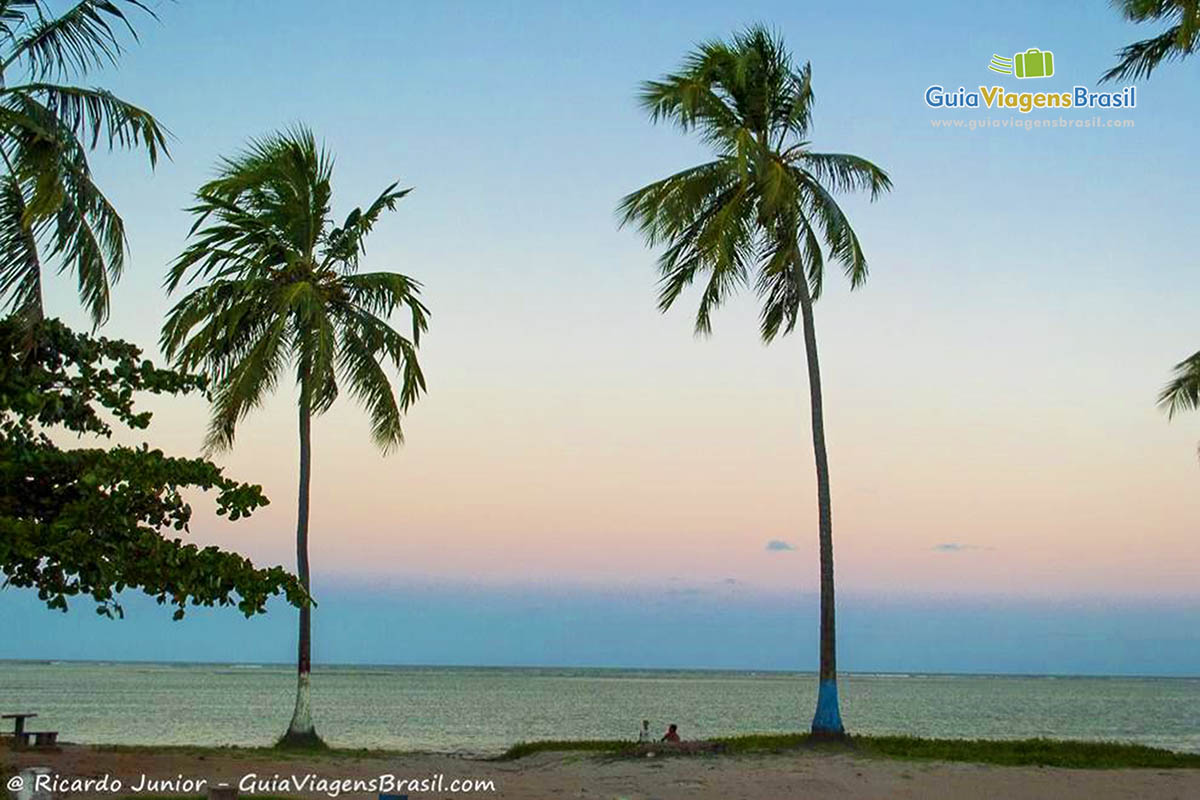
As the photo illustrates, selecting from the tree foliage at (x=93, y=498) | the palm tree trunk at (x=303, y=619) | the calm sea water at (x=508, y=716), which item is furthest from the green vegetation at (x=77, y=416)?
the calm sea water at (x=508, y=716)

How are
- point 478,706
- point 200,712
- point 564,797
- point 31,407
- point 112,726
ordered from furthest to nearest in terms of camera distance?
point 478,706
point 200,712
point 112,726
point 564,797
point 31,407

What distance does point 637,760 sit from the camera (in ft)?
66.4

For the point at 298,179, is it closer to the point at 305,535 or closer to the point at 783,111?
the point at 305,535

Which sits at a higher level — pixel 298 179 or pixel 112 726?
pixel 298 179

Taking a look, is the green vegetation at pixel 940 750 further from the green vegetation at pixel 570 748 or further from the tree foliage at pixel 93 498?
the tree foliage at pixel 93 498

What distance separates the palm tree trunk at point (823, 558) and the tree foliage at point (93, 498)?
11020mm

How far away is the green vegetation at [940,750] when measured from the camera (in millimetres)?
20219

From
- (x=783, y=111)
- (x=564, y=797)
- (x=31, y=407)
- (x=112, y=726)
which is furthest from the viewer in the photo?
(x=112, y=726)

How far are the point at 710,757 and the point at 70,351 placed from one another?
11.9m

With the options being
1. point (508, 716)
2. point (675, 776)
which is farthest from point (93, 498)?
point (508, 716)

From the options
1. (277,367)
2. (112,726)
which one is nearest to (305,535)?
(277,367)

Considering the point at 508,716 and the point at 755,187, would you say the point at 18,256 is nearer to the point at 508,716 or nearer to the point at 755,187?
the point at 755,187

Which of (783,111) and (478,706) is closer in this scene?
(783,111)

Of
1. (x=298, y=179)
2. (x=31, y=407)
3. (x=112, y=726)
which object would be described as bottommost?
(x=112, y=726)
